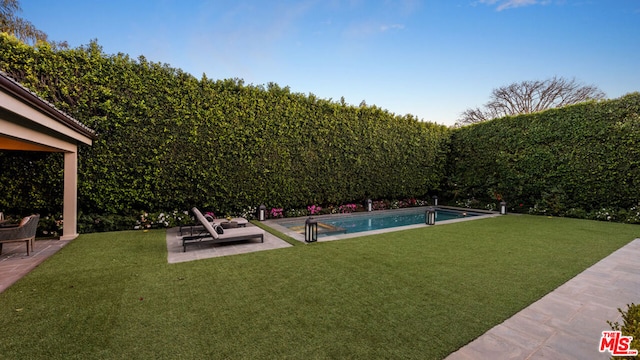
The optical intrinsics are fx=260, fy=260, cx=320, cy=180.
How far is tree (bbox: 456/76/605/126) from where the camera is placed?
2364cm

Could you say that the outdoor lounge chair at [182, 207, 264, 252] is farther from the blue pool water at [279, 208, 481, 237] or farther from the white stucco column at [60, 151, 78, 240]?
the white stucco column at [60, 151, 78, 240]

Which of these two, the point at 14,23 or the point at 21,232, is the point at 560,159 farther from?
the point at 14,23

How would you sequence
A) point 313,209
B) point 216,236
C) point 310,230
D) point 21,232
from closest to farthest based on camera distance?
1. point 21,232
2. point 216,236
3. point 310,230
4. point 313,209

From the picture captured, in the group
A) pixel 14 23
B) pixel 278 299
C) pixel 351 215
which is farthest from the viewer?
pixel 351 215

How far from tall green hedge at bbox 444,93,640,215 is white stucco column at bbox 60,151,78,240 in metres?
18.8

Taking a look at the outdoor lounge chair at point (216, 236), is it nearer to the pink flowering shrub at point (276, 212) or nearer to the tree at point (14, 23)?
the pink flowering shrub at point (276, 212)

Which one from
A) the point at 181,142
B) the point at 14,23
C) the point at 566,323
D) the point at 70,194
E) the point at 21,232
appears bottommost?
the point at 566,323

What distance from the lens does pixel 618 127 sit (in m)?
11.2

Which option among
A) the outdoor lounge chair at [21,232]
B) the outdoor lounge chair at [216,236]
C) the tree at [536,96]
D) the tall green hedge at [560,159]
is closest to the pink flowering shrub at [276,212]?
→ the outdoor lounge chair at [216,236]

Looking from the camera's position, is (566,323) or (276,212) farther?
(276,212)

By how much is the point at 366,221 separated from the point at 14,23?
60.0 ft

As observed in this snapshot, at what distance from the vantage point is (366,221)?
491 inches

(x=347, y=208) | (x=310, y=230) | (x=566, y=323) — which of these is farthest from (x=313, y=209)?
(x=566, y=323)

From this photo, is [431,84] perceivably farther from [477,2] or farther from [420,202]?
[420,202]
